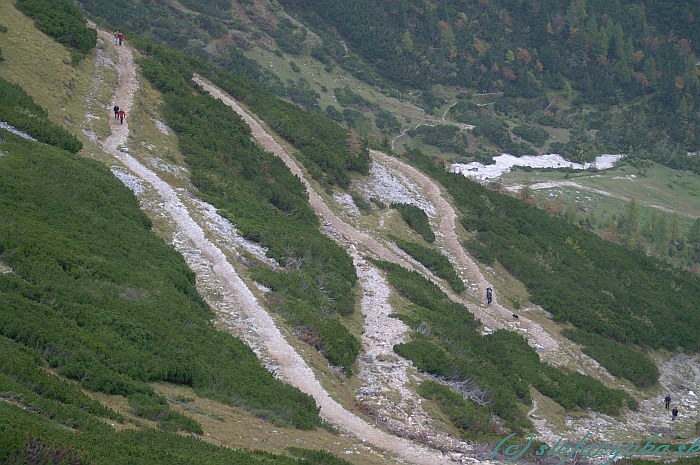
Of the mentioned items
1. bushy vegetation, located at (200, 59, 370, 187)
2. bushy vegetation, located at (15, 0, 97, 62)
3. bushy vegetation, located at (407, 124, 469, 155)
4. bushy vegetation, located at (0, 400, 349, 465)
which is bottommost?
bushy vegetation, located at (407, 124, 469, 155)

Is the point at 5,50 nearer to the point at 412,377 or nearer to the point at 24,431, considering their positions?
the point at 412,377

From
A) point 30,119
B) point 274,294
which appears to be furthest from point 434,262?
point 30,119

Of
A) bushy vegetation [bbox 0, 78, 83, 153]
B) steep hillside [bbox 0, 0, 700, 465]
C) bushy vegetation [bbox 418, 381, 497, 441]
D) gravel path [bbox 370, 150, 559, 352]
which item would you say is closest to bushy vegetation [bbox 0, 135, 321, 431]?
steep hillside [bbox 0, 0, 700, 465]

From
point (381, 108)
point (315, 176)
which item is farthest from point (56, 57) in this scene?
point (381, 108)

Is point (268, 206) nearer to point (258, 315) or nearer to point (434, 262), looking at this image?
point (434, 262)

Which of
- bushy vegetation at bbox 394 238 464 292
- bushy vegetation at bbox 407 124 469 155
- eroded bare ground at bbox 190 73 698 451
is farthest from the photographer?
bushy vegetation at bbox 407 124 469 155

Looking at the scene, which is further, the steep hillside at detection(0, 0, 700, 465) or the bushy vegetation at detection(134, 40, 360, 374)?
the bushy vegetation at detection(134, 40, 360, 374)

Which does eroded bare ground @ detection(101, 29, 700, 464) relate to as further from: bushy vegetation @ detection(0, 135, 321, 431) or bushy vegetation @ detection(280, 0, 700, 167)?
bushy vegetation @ detection(280, 0, 700, 167)
